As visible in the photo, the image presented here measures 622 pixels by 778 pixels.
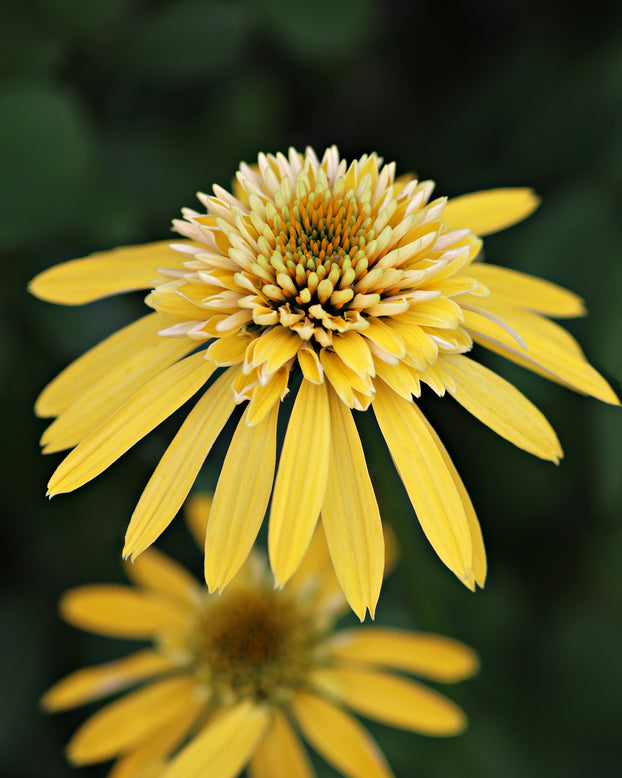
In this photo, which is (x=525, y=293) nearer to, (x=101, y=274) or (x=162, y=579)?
(x=101, y=274)

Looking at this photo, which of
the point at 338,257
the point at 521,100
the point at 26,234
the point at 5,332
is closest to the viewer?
the point at 338,257

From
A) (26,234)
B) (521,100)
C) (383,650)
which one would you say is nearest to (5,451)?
(26,234)

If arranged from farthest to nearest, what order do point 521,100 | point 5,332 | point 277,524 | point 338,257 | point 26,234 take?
point 521,100 → point 5,332 → point 26,234 → point 338,257 → point 277,524

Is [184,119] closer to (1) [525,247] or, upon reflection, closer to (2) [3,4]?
(2) [3,4]

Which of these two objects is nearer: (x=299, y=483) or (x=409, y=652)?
(x=299, y=483)

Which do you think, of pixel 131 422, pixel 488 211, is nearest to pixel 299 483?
pixel 131 422

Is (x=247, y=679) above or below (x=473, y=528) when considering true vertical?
below

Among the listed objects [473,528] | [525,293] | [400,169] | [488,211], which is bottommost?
[473,528]
